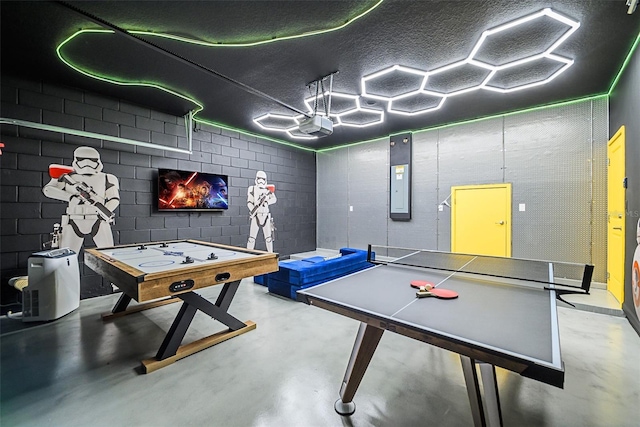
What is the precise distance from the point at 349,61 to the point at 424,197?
11.5 ft

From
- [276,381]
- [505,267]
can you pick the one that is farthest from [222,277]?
[505,267]

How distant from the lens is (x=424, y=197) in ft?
18.7

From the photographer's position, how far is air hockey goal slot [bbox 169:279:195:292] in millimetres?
2021

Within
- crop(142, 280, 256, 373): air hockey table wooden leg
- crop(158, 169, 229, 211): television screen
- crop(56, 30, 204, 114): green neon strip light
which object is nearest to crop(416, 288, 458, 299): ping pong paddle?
crop(142, 280, 256, 373): air hockey table wooden leg

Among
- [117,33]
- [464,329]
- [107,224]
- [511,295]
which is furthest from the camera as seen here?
[107,224]

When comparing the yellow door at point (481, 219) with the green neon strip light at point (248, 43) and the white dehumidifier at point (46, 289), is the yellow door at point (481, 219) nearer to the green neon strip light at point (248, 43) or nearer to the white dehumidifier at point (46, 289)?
the green neon strip light at point (248, 43)

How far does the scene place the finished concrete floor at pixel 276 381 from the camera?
1.69 meters

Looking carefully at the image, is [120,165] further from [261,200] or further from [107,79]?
[261,200]

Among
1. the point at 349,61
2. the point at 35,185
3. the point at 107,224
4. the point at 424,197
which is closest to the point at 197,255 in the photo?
the point at 107,224

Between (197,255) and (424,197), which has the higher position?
(424,197)

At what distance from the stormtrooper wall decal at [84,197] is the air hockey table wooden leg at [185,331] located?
2.51 m

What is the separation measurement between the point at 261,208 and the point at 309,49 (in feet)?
12.8

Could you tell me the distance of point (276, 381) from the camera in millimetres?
2031

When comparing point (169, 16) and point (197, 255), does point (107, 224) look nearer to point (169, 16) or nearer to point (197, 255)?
point (197, 255)
